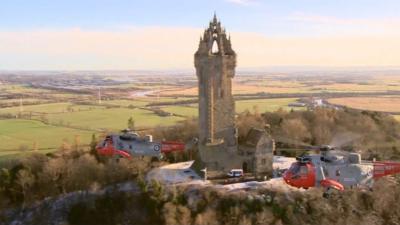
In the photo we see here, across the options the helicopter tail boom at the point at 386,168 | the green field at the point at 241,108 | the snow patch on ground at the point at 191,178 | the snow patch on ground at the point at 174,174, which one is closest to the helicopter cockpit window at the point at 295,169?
the helicopter tail boom at the point at 386,168

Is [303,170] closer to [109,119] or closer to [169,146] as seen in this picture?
[169,146]

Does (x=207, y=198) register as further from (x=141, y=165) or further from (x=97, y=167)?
(x=97, y=167)

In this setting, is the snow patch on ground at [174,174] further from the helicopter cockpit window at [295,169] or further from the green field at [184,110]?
the green field at [184,110]

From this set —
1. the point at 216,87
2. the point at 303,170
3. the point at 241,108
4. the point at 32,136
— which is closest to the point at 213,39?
the point at 216,87

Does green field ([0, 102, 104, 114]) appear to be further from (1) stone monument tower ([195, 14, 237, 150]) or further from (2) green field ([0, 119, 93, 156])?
(1) stone monument tower ([195, 14, 237, 150])

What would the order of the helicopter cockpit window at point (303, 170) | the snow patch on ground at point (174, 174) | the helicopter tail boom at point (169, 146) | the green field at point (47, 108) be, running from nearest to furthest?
the helicopter cockpit window at point (303, 170)
the helicopter tail boom at point (169, 146)
the snow patch on ground at point (174, 174)
the green field at point (47, 108)

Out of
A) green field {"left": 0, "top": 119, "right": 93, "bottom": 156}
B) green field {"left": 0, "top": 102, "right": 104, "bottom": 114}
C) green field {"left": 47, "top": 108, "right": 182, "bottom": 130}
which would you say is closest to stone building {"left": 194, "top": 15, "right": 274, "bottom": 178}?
green field {"left": 0, "top": 119, "right": 93, "bottom": 156}
